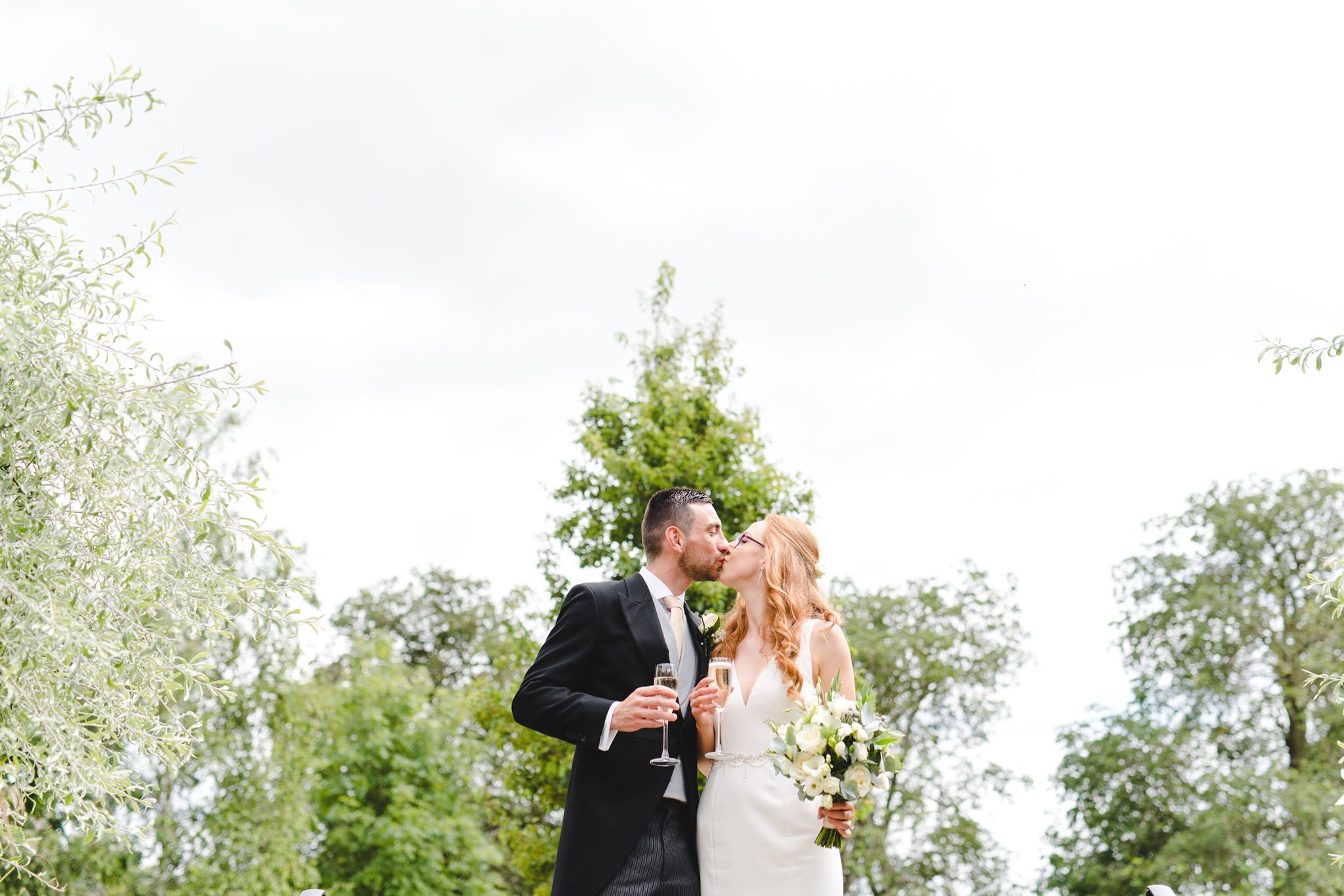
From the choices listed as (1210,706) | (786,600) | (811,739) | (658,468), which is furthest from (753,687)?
(1210,706)

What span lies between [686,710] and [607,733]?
43cm

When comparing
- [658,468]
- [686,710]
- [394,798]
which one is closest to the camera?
[686,710]

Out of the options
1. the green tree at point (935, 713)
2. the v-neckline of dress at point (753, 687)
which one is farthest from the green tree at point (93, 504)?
the green tree at point (935, 713)

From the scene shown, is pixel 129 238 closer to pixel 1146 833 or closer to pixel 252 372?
pixel 252 372

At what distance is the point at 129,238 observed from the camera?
3.39 metres

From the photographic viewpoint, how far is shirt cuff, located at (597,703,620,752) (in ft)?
12.6

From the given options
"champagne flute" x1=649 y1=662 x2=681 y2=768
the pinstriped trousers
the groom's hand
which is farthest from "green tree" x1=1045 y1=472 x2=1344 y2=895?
the groom's hand

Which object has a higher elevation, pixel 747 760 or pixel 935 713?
pixel 935 713

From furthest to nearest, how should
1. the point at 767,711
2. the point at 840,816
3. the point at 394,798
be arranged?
the point at 394,798, the point at 767,711, the point at 840,816

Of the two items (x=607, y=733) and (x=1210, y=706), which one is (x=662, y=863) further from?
(x=1210, y=706)

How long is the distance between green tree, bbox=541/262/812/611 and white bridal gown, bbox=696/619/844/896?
6743 millimetres

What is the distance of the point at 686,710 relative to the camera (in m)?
4.20

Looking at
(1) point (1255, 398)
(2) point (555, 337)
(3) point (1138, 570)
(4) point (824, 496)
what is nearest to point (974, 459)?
(3) point (1138, 570)

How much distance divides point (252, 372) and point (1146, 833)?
17015 millimetres
